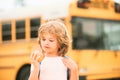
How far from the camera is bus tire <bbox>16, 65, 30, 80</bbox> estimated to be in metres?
8.59

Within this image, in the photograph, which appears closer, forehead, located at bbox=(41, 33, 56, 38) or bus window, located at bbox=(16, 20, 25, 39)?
forehead, located at bbox=(41, 33, 56, 38)

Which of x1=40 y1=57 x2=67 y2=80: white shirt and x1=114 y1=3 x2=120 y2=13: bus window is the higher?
x1=114 y1=3 x2=120 y2=13: bus window

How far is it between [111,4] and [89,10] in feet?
2.93

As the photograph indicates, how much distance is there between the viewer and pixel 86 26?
26.7 feet

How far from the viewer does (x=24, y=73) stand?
8.61m

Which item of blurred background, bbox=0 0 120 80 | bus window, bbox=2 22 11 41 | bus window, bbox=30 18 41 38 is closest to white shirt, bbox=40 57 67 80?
blurred background, bbox=0 0 120 80

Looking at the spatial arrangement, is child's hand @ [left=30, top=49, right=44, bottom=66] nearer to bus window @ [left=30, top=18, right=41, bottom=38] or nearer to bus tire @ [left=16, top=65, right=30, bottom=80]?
bus window @ [left=30, top=18, right=41, bottom=38]

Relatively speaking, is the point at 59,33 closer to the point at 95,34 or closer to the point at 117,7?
the point at 95,34

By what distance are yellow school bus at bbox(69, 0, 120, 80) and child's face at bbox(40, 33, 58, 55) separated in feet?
15.9

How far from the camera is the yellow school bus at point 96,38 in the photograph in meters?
8.05

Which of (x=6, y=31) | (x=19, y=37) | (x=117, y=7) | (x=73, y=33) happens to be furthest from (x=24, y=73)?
(x=117, y=7)

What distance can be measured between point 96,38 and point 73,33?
1.94ft

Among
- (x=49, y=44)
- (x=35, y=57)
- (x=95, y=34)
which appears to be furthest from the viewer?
(x=95, y=34)

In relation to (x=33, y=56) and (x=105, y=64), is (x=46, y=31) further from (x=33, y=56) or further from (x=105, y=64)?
(x=105, y=64)
